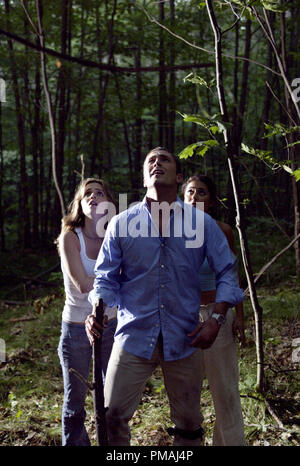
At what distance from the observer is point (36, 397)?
4789 mm

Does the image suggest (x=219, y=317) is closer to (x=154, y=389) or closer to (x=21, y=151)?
(x=154, y=389)

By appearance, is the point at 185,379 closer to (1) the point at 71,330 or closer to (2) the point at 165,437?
(1) the point at 71,330

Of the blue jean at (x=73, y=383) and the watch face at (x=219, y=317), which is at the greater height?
the watch face at (x=219, y=317)

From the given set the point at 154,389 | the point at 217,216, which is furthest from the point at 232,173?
the point at 154,389

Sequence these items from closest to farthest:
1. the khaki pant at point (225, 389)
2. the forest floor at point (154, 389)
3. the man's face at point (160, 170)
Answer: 1. the man's face at point (160, 170)
2. the khaki pant at point (225, 389)
3. the forest floor at point (154, 389)

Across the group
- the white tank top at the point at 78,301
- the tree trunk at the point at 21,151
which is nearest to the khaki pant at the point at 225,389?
the white tank top at the point at 78,301

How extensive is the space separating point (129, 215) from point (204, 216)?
0.42 meters

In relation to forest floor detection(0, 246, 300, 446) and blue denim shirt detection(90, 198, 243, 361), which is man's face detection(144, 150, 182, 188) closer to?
blue denim shirt detection(90, 198, 243, 361)

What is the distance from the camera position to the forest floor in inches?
148

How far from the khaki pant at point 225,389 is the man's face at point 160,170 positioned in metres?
1.00

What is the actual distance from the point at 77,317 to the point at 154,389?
203cm

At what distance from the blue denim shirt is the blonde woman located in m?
0.61

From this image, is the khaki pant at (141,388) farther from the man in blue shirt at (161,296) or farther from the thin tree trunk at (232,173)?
the thin tree trunk at (232,173)

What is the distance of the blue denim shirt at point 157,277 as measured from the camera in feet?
8.00
